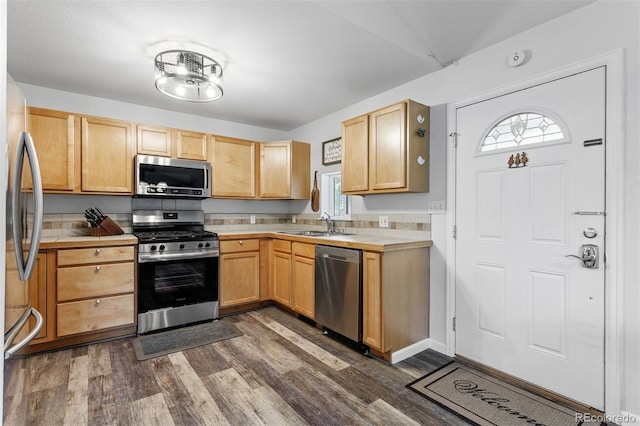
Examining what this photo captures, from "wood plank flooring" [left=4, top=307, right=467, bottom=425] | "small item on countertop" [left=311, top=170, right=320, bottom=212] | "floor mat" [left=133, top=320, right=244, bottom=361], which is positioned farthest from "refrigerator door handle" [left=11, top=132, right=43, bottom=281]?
"small item on countertop" [left=311, top=170, right=320, bottom=212]

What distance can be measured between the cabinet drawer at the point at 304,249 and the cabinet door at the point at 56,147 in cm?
218

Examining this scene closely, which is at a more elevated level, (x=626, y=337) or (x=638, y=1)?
(x=638, y=1)

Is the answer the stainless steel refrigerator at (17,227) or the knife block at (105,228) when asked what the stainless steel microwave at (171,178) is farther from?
the stainless steel refrigerator at (17,227)

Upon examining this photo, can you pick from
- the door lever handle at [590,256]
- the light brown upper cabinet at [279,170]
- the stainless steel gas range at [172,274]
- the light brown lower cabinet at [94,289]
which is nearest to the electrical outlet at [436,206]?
the door lever handle at [590,256]

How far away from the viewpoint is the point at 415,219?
288cm

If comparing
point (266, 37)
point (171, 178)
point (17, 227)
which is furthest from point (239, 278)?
point (17, 227)

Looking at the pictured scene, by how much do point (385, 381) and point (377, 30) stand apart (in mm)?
2432

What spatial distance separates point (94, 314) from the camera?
Answer: 278 cm

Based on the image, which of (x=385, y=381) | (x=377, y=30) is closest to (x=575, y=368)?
(x=385, y=381)

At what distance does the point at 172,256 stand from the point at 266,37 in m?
2.21

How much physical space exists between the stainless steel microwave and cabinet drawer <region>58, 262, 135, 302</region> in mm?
815

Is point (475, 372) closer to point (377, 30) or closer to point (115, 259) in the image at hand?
point (377, 30)

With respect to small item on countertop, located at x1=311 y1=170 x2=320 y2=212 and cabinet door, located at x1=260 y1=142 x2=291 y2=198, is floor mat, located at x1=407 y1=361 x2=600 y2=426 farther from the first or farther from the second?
cabinet door, located at x1=260 y1=142 x2=291 y2=198

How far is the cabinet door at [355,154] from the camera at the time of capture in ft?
9.80
